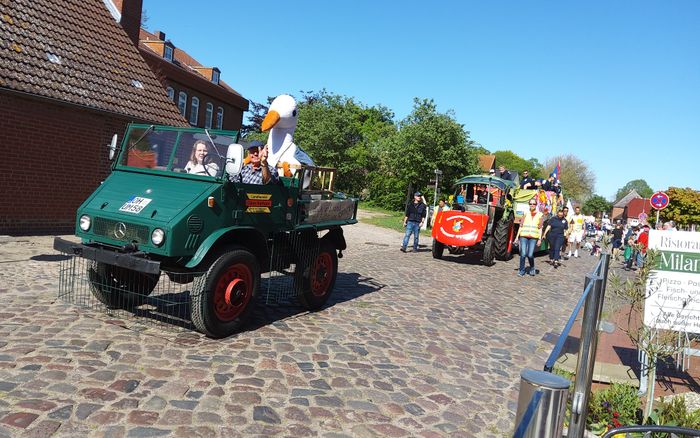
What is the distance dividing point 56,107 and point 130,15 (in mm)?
6183

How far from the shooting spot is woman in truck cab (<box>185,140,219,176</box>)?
5.64 meters

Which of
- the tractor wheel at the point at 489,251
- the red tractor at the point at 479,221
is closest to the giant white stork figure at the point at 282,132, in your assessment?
the red tractor at the point at 479,221

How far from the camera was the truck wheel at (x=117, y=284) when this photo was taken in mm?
5930

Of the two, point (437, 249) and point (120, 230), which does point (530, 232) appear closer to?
point (437, 249)

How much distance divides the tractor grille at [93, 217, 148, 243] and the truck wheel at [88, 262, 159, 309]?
65 cm

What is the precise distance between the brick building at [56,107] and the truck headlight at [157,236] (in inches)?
333

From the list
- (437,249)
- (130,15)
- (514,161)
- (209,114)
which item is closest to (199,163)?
(437,249)

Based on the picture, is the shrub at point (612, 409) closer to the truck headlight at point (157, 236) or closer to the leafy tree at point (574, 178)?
the truck headlight at point (157, 236)

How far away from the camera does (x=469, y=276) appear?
12.2 m

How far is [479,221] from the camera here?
1416 centimetres

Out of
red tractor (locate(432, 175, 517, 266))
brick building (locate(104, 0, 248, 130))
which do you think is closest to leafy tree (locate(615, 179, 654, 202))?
brick building (locate(104, 0, 248, 130))

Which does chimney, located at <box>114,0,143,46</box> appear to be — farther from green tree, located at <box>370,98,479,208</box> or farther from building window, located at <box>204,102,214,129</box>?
green tree, located at <box>370,98,479,208</box>

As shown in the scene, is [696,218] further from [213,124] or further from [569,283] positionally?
[213,124]

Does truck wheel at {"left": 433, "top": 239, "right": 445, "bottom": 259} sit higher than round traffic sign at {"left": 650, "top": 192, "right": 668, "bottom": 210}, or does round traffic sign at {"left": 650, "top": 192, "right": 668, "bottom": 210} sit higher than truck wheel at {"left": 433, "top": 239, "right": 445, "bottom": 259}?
round traffic sign at {"left": 650, "top": 192, "right": 668, "bottom": 210}
